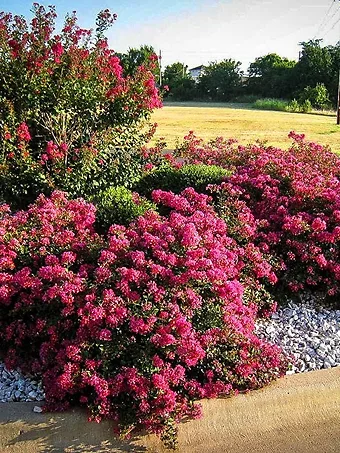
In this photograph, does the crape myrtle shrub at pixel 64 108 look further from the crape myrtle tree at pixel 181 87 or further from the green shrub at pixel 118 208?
the crape myrtle tree at pixel 181 87

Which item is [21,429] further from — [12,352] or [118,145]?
[118,145]

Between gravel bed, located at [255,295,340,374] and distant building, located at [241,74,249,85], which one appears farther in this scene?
distant building, located at [241,74,249,85]

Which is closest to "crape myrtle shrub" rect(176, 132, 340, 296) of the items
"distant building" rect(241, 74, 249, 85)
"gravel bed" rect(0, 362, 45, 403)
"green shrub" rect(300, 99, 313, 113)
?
"gravel bed" rect(0, 362, 45, 403)

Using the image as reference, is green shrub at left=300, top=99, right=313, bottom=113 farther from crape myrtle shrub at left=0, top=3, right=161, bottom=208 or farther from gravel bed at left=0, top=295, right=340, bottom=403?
gravel bed at left=0, top=295, right=340, bottom=403

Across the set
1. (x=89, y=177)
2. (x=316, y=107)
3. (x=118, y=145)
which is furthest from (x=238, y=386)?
(x=316, y=107)

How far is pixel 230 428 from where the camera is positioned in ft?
7.94

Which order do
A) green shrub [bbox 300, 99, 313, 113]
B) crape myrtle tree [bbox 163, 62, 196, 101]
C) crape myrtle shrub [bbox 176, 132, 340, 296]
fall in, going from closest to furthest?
crape myrtle shrub [bbox 176, 132, 340, 296] → green shrub [bbox 300, 99, 313, 113] → crape myrtle tree [bbox 163, 62, 196, 101]

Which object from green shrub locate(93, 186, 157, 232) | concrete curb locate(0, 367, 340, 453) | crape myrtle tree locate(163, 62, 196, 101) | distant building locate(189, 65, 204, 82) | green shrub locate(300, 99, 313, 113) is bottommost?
concrete curb locate(0, 367, 340, 453)

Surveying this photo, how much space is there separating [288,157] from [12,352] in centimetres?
334

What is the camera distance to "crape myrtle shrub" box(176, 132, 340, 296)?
3.64 m

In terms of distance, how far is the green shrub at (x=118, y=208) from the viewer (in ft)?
13.2

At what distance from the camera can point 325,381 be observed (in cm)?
264

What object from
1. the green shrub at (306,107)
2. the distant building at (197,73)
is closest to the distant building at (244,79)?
the distant building at (197,73)

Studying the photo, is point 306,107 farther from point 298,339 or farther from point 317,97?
point 298,339
